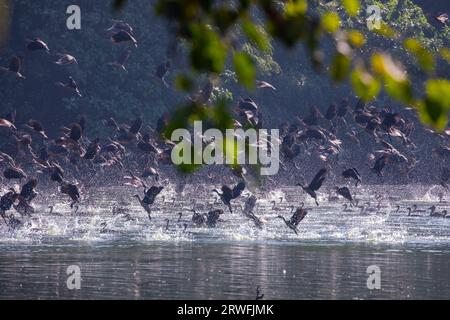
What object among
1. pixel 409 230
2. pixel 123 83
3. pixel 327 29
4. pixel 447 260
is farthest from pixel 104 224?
pixel 123 83

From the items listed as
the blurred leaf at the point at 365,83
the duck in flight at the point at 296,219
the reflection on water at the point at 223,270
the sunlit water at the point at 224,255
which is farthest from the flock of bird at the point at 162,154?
the blurred leaf at the point at 365,83

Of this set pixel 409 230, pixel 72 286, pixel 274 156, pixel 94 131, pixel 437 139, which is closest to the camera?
pixel 72 286

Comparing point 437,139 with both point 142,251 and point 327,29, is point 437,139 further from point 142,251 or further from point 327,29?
point 327,29

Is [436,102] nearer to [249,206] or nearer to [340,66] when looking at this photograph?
[340,66]

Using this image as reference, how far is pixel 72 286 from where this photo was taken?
44.7ft

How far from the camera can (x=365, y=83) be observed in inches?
150

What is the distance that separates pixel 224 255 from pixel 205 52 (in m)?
13.7

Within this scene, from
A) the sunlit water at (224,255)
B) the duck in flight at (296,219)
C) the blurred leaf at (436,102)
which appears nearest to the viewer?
the blurred leaf at (436,102)

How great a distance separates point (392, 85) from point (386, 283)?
1051 centimetres

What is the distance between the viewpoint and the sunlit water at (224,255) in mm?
13470

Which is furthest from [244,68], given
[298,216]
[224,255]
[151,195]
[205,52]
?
[151,195]

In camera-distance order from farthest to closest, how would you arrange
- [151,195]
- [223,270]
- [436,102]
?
[151,195] → [223,270] → [436,102]

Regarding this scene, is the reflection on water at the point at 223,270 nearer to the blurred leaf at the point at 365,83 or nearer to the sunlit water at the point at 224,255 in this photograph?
the sunlit water at the point at 224,255

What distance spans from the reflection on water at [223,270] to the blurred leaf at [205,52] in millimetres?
9005
